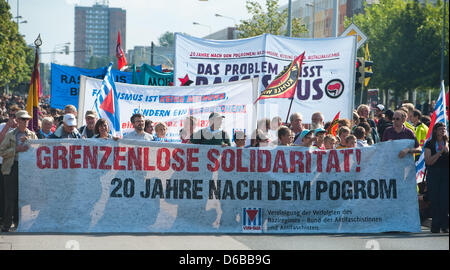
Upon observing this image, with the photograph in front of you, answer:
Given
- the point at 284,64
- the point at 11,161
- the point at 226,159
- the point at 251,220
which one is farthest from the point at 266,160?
the point at 284,64

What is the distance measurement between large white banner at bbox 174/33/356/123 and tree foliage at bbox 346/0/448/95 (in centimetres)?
2991

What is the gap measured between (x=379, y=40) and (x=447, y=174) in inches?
1518

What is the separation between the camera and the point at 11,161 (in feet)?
29.6

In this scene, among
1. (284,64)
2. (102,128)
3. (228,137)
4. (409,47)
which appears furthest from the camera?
(409,47)

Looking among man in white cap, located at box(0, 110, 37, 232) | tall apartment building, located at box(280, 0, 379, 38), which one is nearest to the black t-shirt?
man in white cap, located at box(0, 110, 37, 232)

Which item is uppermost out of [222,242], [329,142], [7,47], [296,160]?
[7,47]

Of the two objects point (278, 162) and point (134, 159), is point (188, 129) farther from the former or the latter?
point (278, 162)

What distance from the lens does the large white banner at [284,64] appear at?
1366 cm

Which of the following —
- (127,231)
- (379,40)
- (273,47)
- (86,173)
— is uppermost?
(379,40)

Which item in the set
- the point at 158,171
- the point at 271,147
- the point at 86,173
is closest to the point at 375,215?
the point at 271,147

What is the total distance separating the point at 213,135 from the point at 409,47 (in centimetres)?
3574
